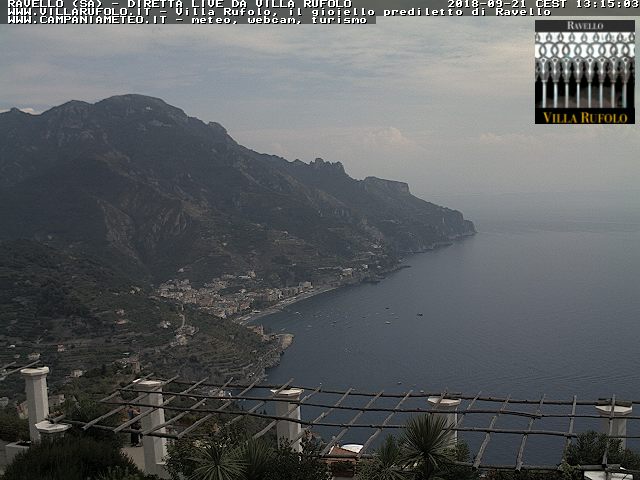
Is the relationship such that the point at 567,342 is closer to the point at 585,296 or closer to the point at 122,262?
the point at 585,296

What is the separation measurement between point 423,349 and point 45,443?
167 ft

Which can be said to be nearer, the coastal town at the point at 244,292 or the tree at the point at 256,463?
the tree at the point at 256,463

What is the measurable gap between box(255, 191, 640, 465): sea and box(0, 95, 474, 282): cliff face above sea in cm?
1477

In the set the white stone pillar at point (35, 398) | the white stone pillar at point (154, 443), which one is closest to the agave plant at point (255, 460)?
the white stone pillar at point (154, 443)

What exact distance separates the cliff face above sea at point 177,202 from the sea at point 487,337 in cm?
1477

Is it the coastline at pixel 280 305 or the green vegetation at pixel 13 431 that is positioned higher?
the green vegetation at pixel 13 431

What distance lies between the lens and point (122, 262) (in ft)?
268

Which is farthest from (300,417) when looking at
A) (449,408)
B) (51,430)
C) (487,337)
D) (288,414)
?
(487,337)

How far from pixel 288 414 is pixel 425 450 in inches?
82.6

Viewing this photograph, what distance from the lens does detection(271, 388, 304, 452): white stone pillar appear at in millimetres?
7145

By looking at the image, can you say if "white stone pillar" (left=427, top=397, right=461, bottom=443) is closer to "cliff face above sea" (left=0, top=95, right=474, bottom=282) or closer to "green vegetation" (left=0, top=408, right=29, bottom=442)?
"green vegetation" (left=0, top=408, right=29, bottom=442)

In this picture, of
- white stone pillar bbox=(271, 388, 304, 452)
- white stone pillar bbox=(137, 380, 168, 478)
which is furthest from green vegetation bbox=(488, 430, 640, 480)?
white stone pillar bbox=(137, 380, 168, 478)

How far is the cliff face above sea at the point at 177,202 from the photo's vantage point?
87.6 metres

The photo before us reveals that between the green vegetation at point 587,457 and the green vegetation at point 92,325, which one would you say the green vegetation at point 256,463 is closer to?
the green vegetation at point 587,457
